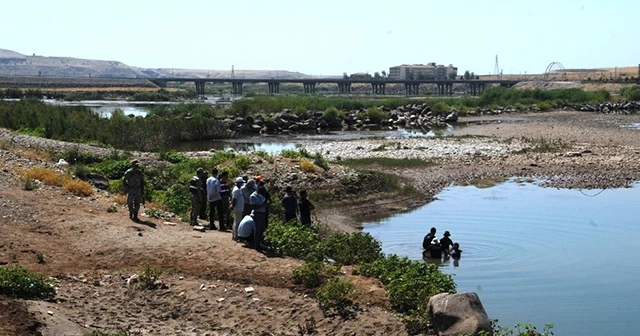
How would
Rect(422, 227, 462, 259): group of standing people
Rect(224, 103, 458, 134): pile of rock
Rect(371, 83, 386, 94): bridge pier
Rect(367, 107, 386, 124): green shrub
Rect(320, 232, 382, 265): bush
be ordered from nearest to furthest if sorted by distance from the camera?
Rect(320, 232, 382, 265): bush, Rect(422, 227, 462, 259): group of standing people, Rect(224, 103, 458, 134): pile of rock, Rect(367, 107, 386, 124): green shrub, Rect(371, 83, 386, 94): bridge pier

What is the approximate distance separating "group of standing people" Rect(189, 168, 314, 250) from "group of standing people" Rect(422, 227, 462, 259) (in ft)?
11.2

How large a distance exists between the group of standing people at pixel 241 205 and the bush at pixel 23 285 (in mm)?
4457

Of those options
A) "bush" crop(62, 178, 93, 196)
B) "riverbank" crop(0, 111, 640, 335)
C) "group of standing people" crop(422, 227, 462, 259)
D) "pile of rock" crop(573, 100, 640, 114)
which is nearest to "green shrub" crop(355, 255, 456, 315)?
"riverbank" crop(0, 111, 640, 335)

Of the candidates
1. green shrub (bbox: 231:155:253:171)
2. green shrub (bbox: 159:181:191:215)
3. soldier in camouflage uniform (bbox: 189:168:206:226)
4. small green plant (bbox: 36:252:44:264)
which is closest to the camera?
small green plant (bbox: 36:252:44:264)

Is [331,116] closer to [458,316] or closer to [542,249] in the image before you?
[542,249]

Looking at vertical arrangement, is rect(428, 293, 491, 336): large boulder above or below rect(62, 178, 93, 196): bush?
below

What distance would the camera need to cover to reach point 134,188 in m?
18.3

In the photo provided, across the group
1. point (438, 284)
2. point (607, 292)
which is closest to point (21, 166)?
point (438, 284)

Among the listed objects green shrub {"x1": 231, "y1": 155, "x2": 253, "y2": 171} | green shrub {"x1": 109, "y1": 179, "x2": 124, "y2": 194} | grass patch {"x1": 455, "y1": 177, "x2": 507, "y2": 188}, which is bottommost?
grass patch {"x1": 455, "y1": 177, "x2": 507, "y2": 188}

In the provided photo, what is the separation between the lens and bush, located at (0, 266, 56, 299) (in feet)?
41.9

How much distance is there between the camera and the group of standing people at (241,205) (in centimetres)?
1653

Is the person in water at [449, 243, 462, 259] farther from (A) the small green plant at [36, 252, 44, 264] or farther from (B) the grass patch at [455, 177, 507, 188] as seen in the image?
(B) the grass patch at [455, 177, 507, 188]

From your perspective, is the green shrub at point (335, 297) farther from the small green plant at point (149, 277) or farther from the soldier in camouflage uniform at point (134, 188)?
the soldier in camouflage uniform at point (134, 188)

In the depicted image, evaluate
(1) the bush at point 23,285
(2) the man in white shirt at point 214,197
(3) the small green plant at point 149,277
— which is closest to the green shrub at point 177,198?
(2) the man in white shirt at point 214,197
